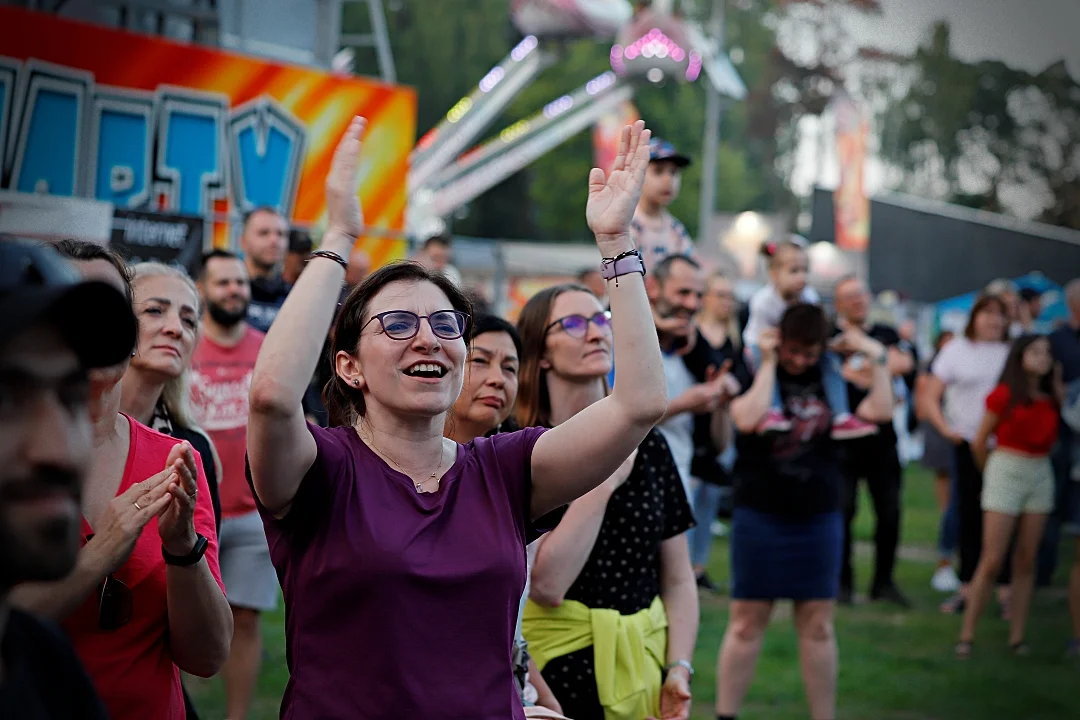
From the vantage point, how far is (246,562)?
531 cm

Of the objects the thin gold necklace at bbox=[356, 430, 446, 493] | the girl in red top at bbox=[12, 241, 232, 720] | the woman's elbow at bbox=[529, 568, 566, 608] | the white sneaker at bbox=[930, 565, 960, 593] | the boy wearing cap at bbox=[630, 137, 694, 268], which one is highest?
the boy wearing cap at bbox=[630, 137, 694, 268]

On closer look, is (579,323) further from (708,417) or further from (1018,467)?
(1018,467)

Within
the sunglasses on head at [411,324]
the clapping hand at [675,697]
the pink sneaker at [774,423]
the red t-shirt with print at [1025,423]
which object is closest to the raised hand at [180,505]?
the sunglasses on head at [411,324]

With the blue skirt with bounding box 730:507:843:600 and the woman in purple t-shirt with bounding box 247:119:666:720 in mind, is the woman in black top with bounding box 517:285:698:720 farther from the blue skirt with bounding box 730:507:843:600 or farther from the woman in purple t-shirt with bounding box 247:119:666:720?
the blue skirt with bounding box 730:507:843:600

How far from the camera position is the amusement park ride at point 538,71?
29047 millimetres

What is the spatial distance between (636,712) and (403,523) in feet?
4.97

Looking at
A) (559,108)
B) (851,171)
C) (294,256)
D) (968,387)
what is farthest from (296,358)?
(851,171)

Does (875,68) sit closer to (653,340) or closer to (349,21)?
(349,21)

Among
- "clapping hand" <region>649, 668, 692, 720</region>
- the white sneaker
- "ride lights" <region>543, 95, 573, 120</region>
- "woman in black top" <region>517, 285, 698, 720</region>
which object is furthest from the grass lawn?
"ride lights" <region>543, 95, 573, 120</region>

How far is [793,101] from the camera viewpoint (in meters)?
52.1

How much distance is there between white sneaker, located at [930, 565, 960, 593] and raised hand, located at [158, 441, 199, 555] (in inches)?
332

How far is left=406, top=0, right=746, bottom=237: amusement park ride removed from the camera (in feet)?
95.3

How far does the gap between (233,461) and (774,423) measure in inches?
96.3

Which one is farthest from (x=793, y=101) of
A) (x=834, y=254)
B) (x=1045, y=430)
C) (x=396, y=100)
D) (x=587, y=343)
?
(x=587, y=343)
